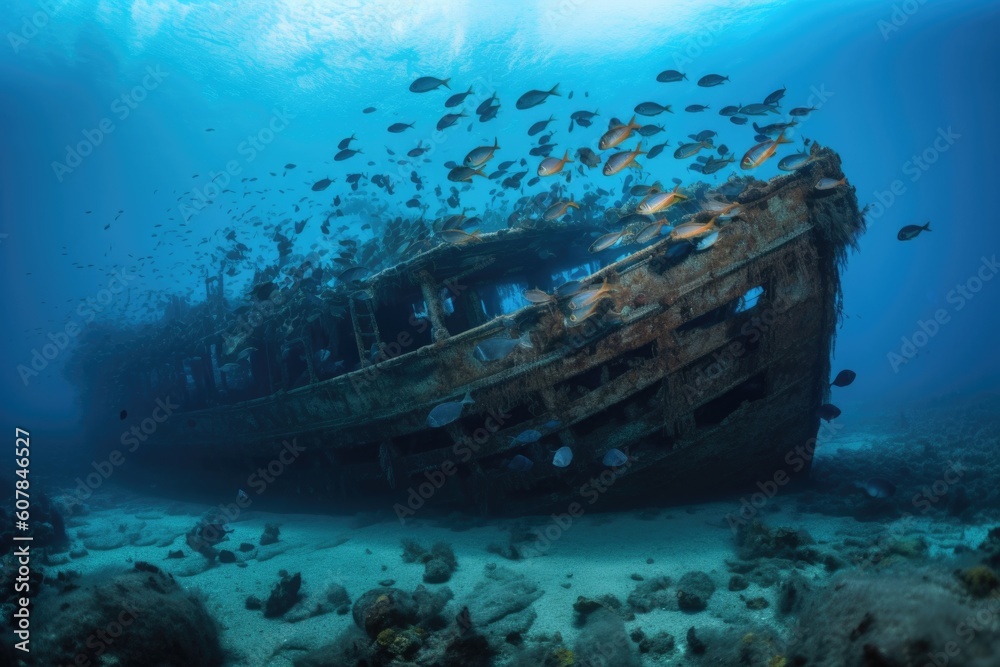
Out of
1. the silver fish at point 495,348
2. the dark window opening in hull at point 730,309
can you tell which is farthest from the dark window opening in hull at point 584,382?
the dark window opening in hull at point 730,309

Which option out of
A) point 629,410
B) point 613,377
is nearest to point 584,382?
point 613,377

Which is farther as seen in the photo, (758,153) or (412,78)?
(412,78)

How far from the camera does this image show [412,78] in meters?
42.5

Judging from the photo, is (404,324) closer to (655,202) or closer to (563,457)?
(563,457)

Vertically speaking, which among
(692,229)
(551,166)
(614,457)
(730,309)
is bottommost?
(614,457)

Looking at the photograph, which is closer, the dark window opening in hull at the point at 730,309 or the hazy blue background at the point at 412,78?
the dark window opening in hull at the point at 730,309

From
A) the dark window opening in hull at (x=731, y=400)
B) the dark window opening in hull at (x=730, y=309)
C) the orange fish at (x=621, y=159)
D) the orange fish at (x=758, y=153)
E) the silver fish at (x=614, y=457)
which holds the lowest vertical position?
the silver fish at (x=614, y=457)

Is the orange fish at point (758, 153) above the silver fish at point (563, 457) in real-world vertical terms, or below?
above

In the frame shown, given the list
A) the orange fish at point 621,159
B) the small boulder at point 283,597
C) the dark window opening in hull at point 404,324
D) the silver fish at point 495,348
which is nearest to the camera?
the small boulder at point 283,597

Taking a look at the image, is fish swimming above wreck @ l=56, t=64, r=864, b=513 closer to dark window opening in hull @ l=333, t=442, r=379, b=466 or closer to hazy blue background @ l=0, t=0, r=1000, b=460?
dark window opening in hull @ l=333, t=442, r=379, b=466

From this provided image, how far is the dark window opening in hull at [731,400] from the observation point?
21.3ft

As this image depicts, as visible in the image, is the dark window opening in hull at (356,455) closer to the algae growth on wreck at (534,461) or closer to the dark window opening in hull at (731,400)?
the algae growth on wreck at (534,461)

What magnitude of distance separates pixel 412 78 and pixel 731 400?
45376 mm

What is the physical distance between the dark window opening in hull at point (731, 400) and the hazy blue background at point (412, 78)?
80.6 feet
